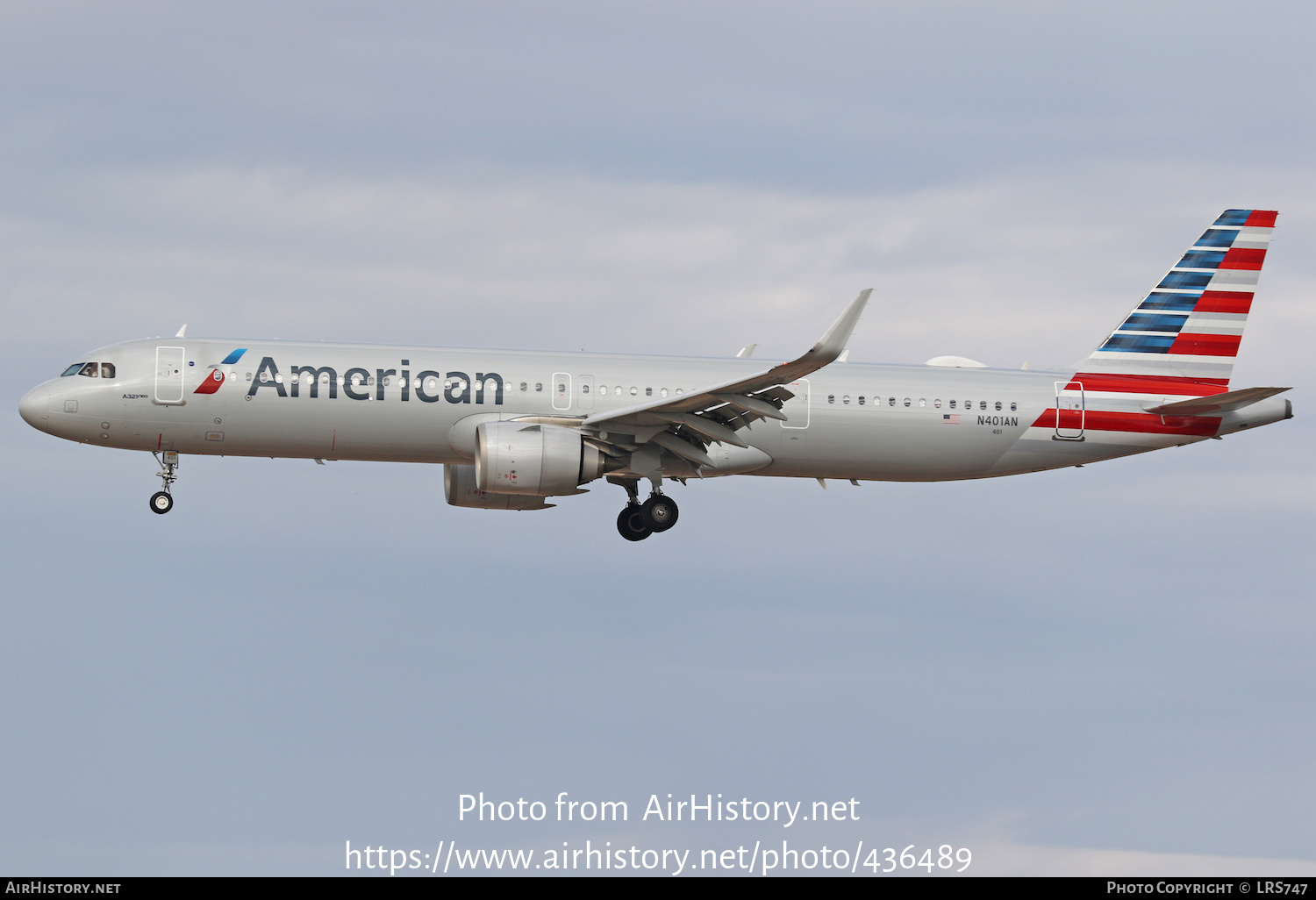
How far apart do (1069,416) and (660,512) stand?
35.5 feet

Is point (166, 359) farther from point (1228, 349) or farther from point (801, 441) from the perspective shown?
point (1228, 349)

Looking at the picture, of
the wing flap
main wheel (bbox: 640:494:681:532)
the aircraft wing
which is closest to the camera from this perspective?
the wing flap

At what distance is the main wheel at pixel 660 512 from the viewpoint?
116 feet

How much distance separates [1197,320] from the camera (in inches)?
1538

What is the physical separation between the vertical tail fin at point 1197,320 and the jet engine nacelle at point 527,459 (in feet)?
45.5

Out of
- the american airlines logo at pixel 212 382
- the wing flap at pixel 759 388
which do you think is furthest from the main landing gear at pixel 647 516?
the american airlines logo at pixel 212 382

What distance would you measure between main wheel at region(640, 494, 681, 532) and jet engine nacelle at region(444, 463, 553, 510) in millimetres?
3890

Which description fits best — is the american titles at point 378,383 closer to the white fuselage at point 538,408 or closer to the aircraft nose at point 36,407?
the white fuselage at point 538,408

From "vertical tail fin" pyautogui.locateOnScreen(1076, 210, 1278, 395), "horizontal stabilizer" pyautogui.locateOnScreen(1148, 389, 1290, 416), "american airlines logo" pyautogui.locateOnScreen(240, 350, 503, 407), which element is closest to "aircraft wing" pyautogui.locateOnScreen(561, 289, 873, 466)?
"american airlines logo" pyautogui.locateOnScreen(240, 350, 503, 407)

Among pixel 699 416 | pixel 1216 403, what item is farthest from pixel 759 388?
pixel 1216 403

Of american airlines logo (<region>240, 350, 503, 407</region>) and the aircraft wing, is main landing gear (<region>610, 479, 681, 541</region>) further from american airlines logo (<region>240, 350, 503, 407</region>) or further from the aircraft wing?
american airlines logo (<region>240, 350, 503, 407</region>)

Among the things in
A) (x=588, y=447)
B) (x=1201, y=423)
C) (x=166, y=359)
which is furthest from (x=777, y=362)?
(x=166, y=359)

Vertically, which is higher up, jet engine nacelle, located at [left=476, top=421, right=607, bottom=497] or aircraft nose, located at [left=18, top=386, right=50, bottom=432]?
aircraft nose, located at [left=18, top=386, right=50, bottom=432]

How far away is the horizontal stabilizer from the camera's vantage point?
35719mm
